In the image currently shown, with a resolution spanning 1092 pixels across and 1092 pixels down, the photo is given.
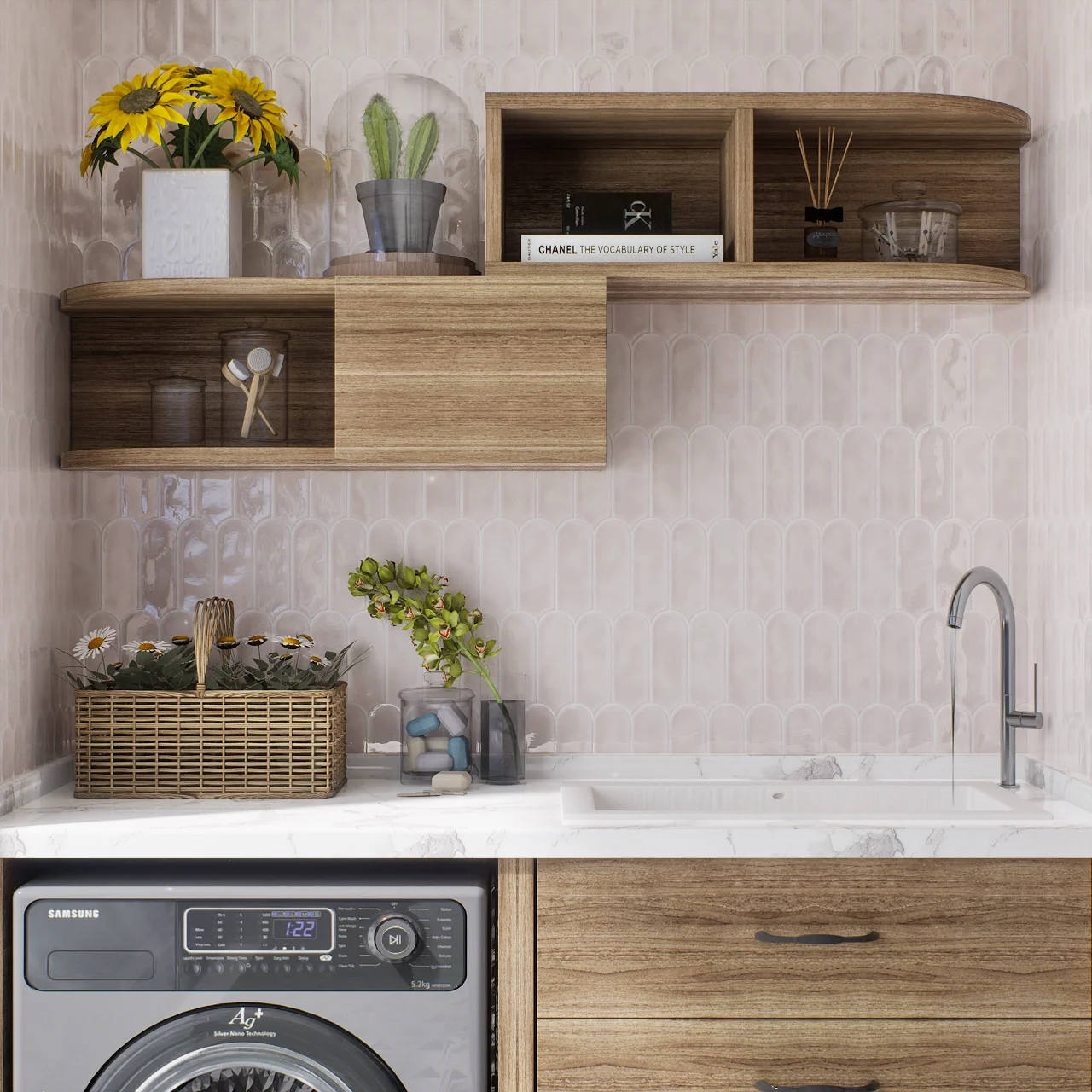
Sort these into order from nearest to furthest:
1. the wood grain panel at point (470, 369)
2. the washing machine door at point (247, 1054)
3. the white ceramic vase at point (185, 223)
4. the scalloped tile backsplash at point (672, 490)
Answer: the washing machine door at point (247, 1054) < the wood grain panel at point (470, 369) < the white ceramic vase at point (185, 223) < the scalloped tile backsplash at point (672, 490)

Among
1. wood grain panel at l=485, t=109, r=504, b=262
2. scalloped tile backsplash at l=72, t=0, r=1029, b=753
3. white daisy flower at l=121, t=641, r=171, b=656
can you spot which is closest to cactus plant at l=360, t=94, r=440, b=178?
wood grain panel at l=485, t=109, r=504, b=262

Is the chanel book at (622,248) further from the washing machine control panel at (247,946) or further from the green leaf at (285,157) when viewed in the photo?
the washing machine control panel at (247,946)

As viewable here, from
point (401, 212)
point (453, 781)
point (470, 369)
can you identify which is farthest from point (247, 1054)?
point (401, 212)

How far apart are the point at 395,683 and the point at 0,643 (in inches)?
27.0

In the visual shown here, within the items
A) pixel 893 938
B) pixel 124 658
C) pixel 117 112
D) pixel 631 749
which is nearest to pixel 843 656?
pixel 631 749

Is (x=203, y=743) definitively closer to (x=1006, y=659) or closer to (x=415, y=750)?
(x=415, y=750)

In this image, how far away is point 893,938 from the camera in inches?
65.2

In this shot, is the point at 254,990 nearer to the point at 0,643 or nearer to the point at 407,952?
the point at 407,952

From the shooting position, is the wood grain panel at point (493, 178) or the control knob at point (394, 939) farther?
the wood grain panel at point (493, 178)

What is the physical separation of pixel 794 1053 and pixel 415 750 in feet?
2.64

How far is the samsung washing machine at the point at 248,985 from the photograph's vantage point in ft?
5.27

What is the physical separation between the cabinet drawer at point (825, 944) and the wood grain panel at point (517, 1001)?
0.06 feet

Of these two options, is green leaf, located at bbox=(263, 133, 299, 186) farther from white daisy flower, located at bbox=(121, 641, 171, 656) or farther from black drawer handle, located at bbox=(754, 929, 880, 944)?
black drawer handle, located at bbox=(754, 929, 880, 944)

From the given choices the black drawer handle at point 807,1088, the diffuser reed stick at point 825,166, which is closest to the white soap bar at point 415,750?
the black drawer handle at point 807,1088
